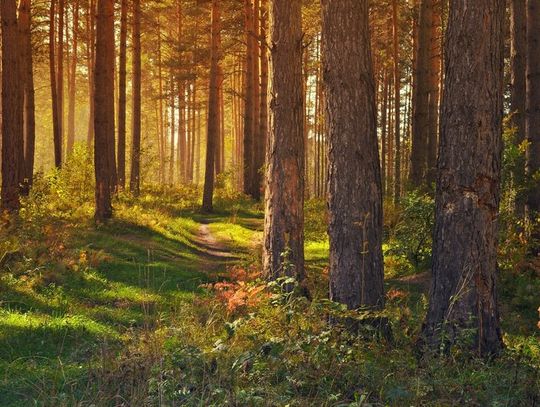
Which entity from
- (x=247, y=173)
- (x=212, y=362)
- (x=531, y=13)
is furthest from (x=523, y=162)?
(x=247, y=173)

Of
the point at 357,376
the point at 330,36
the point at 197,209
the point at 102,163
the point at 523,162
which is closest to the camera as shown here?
the point at 357,376

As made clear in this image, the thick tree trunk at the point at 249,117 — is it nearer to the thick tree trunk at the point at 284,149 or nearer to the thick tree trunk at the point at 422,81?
the thick tree trunk at the point at 422,81

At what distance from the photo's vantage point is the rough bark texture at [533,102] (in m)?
11.3

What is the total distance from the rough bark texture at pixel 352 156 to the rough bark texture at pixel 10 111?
9588mm

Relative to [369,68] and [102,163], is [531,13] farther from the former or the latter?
[102,163]

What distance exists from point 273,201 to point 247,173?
19.0 metres

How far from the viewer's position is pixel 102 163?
1593 centimetres

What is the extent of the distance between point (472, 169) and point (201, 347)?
10.3ft

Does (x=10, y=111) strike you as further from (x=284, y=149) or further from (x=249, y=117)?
(x=249, y=117)

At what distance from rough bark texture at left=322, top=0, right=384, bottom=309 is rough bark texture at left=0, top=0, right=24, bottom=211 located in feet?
31.5

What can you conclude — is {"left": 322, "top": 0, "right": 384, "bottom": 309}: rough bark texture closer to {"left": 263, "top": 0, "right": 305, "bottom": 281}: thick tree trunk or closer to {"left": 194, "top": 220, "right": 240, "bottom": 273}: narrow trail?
{"left": 263, "top": 0, "right": 305, "bottom": 281}: thick tree trunk

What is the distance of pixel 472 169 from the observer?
19.8ft

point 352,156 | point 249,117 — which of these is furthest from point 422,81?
point 249,117

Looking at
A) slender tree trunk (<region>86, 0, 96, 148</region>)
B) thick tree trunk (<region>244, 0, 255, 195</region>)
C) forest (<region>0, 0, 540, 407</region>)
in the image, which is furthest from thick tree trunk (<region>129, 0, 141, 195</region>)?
forest (<region>0, 0, 540, 407</region>)
